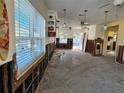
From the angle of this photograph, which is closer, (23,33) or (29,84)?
(23,33)

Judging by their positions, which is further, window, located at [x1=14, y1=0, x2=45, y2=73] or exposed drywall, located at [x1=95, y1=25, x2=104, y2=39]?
exposed drywall, located at [x1=95, y1=25, x2=104, y2=39]

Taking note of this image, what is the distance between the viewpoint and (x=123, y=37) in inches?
274

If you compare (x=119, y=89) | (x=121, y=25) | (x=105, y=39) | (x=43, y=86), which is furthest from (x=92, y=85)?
(x=105, y=39)

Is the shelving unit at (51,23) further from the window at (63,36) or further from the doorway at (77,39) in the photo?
the doorway at (77,39)

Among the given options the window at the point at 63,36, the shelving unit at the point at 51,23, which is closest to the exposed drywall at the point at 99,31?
the shelving unit at the point at 51,23

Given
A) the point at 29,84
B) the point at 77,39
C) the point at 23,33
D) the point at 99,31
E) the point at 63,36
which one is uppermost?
the point at 99,31

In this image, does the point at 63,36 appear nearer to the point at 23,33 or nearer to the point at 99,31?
the point at 99,31

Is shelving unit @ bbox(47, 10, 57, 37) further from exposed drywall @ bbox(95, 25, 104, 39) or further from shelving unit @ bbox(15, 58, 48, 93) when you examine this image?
exposed drywall @ bbox(95, 25, 104, 39)

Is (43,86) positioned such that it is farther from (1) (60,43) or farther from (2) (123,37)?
(1) (60,43)

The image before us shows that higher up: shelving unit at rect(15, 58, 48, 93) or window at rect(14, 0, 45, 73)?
window at rect(14, 0, 45, 73)

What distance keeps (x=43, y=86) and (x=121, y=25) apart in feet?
20.4

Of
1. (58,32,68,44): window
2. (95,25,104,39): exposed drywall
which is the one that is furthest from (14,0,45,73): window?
(58,32,68,44): window

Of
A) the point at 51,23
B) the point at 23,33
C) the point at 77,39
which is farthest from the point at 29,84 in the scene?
the point at 77,39

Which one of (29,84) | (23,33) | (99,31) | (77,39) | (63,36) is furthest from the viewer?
(77,39)
